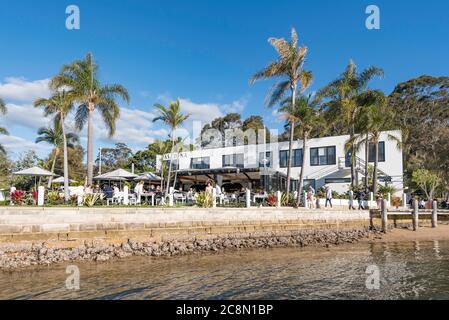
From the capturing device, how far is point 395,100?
55.8 m

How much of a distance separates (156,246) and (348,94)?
22577 mm

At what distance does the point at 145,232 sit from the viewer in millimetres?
16016

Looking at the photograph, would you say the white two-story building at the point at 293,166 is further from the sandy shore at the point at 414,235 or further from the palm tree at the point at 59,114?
the palm tree at the point at 59,114

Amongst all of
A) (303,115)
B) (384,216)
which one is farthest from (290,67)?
(384,216)

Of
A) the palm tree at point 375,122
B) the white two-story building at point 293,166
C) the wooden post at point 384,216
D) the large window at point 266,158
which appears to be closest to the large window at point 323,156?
the white two-story building at point 293,166

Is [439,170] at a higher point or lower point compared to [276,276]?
higher

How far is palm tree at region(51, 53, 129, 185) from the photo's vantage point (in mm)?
23547

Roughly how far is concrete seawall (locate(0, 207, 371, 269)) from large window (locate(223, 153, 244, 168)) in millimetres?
17379

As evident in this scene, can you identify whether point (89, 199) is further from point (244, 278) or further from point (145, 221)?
point (244, 278)

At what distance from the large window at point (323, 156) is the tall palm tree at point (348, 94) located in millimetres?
4313

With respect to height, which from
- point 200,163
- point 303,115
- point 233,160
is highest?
point 303,115
